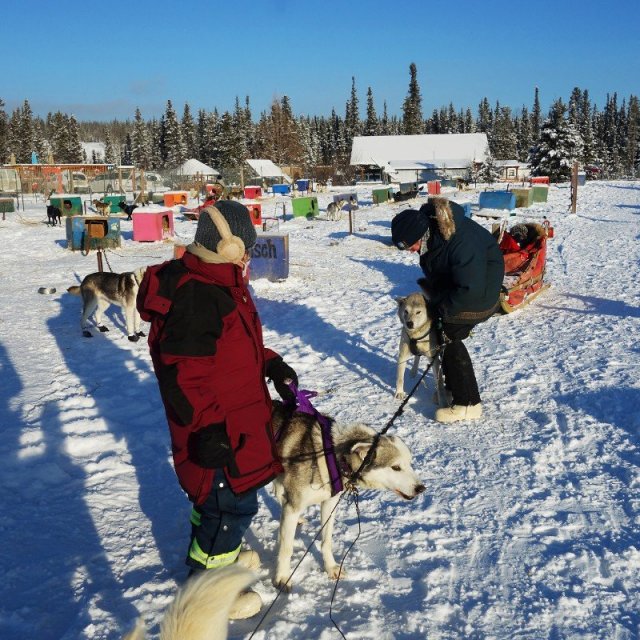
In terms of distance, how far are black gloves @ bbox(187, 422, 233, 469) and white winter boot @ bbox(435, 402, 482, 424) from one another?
2.77 meters

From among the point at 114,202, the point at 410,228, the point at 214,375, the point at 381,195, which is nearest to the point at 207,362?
the point at 214,375

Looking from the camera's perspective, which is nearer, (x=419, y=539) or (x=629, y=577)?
(x=629, y=577)

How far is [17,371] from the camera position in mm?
6000

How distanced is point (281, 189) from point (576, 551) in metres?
37.7

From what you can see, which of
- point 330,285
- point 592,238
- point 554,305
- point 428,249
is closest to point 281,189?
point 592,238

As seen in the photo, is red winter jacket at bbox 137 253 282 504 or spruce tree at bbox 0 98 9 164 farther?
spruce tree at bbox 0 98 9 164

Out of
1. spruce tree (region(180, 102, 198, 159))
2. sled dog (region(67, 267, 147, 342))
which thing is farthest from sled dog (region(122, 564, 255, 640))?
spruce tree (region(180, 102, 198, 159))

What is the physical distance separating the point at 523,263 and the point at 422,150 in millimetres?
50318

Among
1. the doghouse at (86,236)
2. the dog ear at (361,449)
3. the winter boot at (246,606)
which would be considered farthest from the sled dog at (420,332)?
the doghouse at (86,236)

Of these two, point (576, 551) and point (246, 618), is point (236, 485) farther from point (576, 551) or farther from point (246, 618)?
point (576, 551)

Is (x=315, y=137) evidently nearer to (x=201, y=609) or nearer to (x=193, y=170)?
(x=193, y=170)

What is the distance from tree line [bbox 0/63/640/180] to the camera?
47.2 m

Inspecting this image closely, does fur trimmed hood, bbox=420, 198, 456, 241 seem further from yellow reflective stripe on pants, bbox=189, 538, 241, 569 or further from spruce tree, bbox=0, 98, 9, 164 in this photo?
spruce tree, bbox=0, 98, 9, 164

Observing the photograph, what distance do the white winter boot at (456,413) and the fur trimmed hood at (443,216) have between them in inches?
53.8
